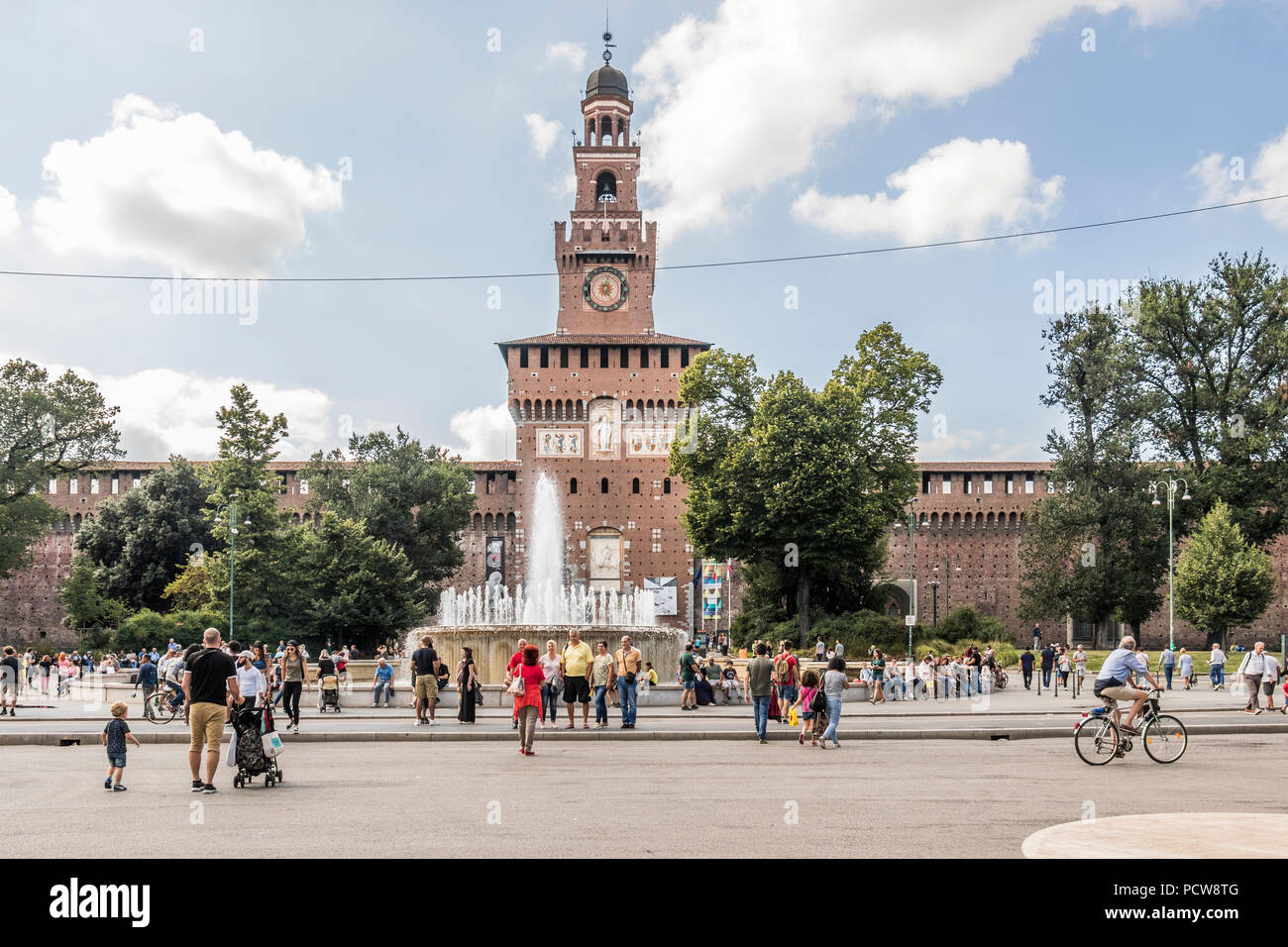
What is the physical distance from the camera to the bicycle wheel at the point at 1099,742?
1358cm

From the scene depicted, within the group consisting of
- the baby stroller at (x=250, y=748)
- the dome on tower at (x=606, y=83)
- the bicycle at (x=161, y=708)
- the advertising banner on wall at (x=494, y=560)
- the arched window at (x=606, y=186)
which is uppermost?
the dome on tower at (x=606, y=83)

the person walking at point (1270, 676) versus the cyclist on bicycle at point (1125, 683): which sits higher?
the cyclist on bicycle at point (1125, 683)

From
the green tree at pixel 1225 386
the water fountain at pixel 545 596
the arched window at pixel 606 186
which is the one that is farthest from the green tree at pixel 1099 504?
the arched window at pixel 606 186

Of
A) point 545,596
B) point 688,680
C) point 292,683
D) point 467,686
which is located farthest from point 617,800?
point 545,596

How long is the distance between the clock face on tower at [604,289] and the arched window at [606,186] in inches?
212

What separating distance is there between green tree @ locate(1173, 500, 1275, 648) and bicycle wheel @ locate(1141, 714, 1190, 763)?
3352cm

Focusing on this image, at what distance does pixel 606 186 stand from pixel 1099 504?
3694cm

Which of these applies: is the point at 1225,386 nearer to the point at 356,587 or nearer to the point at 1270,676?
the point at 1270,676

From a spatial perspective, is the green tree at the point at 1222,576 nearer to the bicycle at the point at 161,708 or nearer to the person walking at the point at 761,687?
the person walking at the point at 761,687

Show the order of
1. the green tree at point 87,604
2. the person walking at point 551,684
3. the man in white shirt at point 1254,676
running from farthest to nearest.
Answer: the green tree at point 87,604 < the man in white shirt at point 1254,676 < the person walking at point 551,684

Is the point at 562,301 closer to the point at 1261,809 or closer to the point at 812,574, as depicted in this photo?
the point at 812,574

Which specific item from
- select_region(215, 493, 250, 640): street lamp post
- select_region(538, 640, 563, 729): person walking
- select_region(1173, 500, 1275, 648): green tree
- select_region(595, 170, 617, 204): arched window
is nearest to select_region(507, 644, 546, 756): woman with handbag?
select_region(538, 640, 563, 729): person walking
